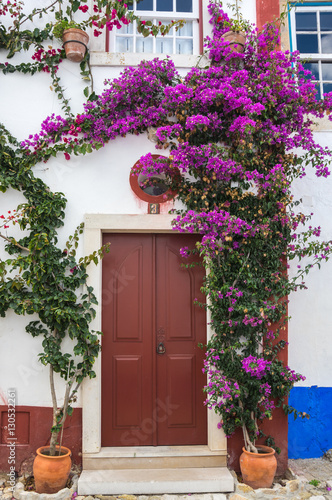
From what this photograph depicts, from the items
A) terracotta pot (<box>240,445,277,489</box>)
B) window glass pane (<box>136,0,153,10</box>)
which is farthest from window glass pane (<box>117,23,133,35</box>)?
terracotta pot (<box>240,445,277,489</box>)

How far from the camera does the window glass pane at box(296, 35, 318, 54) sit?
540 cm

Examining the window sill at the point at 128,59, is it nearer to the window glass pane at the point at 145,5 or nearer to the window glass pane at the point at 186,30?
the window glass pane at the point at 186,30

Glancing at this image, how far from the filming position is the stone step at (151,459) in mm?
4305

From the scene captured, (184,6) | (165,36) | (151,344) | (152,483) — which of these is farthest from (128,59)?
(152,483)

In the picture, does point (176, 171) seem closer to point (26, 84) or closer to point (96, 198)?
point (96, 198)

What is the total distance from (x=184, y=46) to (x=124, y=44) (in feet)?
2.31

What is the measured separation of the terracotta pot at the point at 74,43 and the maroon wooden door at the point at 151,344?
1.94 meters

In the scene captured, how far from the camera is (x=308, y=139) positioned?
459 cm

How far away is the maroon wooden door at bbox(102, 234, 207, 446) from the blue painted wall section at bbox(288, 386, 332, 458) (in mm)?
1036

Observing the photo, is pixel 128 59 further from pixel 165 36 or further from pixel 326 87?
pixel 326 87

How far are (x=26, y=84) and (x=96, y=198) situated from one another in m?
1.47

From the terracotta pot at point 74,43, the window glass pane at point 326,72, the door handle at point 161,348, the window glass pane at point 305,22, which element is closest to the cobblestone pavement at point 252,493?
the door handle at point 161,348

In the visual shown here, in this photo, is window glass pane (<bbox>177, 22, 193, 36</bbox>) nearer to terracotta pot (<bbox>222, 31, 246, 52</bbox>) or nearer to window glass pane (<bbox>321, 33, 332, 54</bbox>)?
terracotta pot (<bbox>222, 31, 246, 52</bbox>)

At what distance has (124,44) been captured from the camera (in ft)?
16.6
